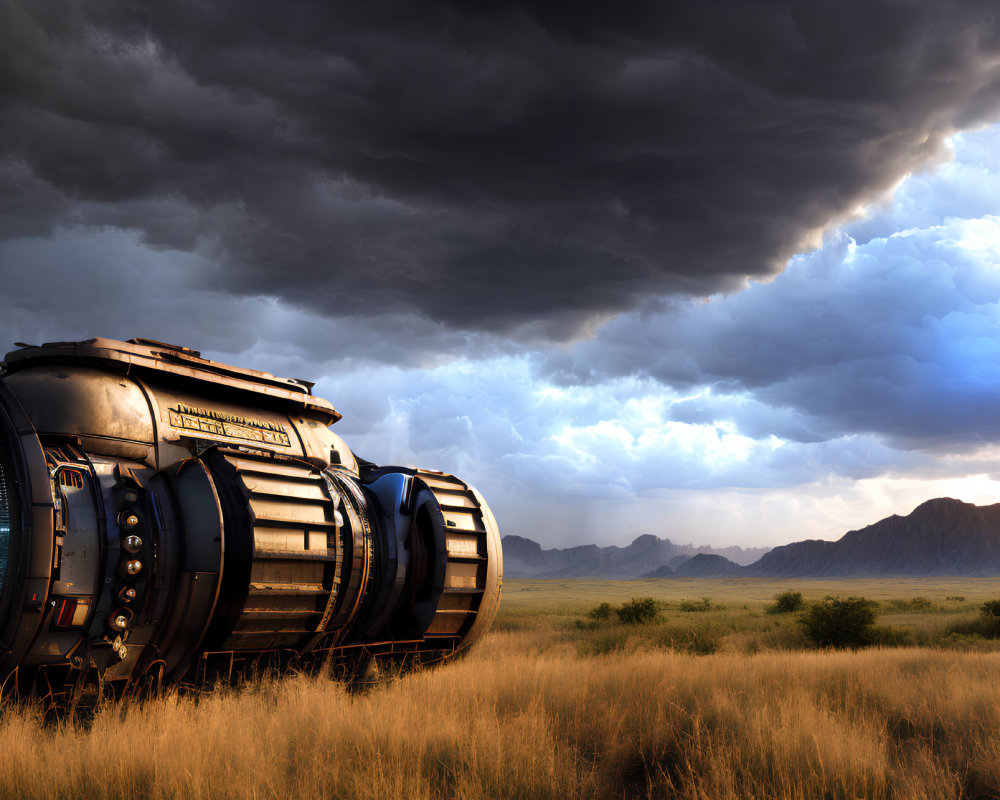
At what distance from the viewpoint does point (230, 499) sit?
389 inches

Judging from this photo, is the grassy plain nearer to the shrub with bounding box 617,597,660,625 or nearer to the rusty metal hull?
the rusty metal hull

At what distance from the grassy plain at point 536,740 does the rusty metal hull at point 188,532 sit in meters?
0.72

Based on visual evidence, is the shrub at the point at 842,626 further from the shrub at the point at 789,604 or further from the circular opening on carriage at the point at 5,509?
the circular opening on carriage at the point at 5,509

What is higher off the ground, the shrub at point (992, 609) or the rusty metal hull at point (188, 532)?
the rusty metal hull at point (188, 532)

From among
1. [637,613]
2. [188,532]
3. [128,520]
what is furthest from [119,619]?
[637,613]

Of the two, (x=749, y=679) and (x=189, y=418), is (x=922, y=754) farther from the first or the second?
(x=189, y=418)

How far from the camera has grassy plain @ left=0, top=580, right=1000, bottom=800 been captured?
6746mm

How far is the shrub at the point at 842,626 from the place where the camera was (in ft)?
72.0

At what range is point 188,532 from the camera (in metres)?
9.55

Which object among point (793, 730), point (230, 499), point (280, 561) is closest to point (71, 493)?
point (230, 499)

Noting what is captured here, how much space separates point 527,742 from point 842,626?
57.6 ft

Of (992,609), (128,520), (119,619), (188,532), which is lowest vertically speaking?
(992,609)

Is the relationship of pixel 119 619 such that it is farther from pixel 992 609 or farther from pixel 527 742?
pixel 992 609

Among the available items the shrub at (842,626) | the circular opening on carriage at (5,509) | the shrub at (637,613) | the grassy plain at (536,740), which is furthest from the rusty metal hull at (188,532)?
the shrub at (637,613)
